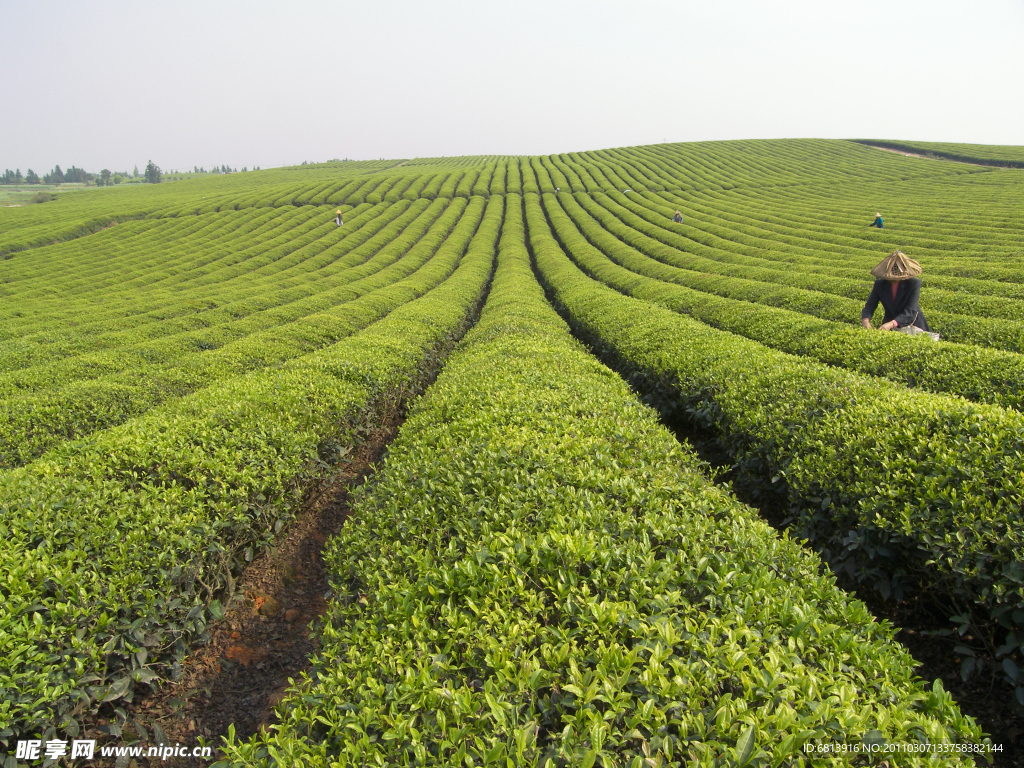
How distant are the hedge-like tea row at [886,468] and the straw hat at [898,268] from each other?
9.00 feet

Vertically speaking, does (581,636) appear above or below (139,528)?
above

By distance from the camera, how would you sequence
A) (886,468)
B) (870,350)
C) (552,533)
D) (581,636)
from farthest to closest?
(870,350)
(886,468)
(552,533)
(581,636)

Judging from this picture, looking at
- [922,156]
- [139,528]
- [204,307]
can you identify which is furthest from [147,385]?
[922,156]

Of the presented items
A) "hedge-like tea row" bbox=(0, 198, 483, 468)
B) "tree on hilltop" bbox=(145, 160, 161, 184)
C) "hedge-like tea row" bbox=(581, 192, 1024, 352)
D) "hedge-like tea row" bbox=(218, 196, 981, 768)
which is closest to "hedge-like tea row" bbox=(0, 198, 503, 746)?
"hedge-like tea row" bbox=(218, 196, 981, 768)

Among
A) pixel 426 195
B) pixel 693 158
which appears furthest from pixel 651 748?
pixel 693 158

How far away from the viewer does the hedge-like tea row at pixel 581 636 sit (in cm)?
216

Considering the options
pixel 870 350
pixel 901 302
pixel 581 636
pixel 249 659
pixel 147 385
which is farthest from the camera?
pixel 147 385

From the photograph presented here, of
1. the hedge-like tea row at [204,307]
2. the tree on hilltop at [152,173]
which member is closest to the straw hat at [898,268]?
the hedge-like tea row at [204,307]

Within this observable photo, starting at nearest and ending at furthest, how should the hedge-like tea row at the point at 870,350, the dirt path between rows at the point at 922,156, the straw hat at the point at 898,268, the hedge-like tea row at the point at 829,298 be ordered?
the hedge-like tea row at the point at 870,350
the straw hat at the point at 898,268
the hedge-like tea row at the point at 829,298
the dirt path between rows at the point at 922,156

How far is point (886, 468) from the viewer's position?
14.5ft

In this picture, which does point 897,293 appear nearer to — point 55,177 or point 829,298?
point 829,298

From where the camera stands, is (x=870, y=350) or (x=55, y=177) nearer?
(x=870, y=350)

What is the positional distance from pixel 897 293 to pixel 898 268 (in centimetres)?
64

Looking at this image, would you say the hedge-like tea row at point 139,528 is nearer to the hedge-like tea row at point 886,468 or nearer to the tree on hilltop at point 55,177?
the hedge-like tea row at point 886,468
